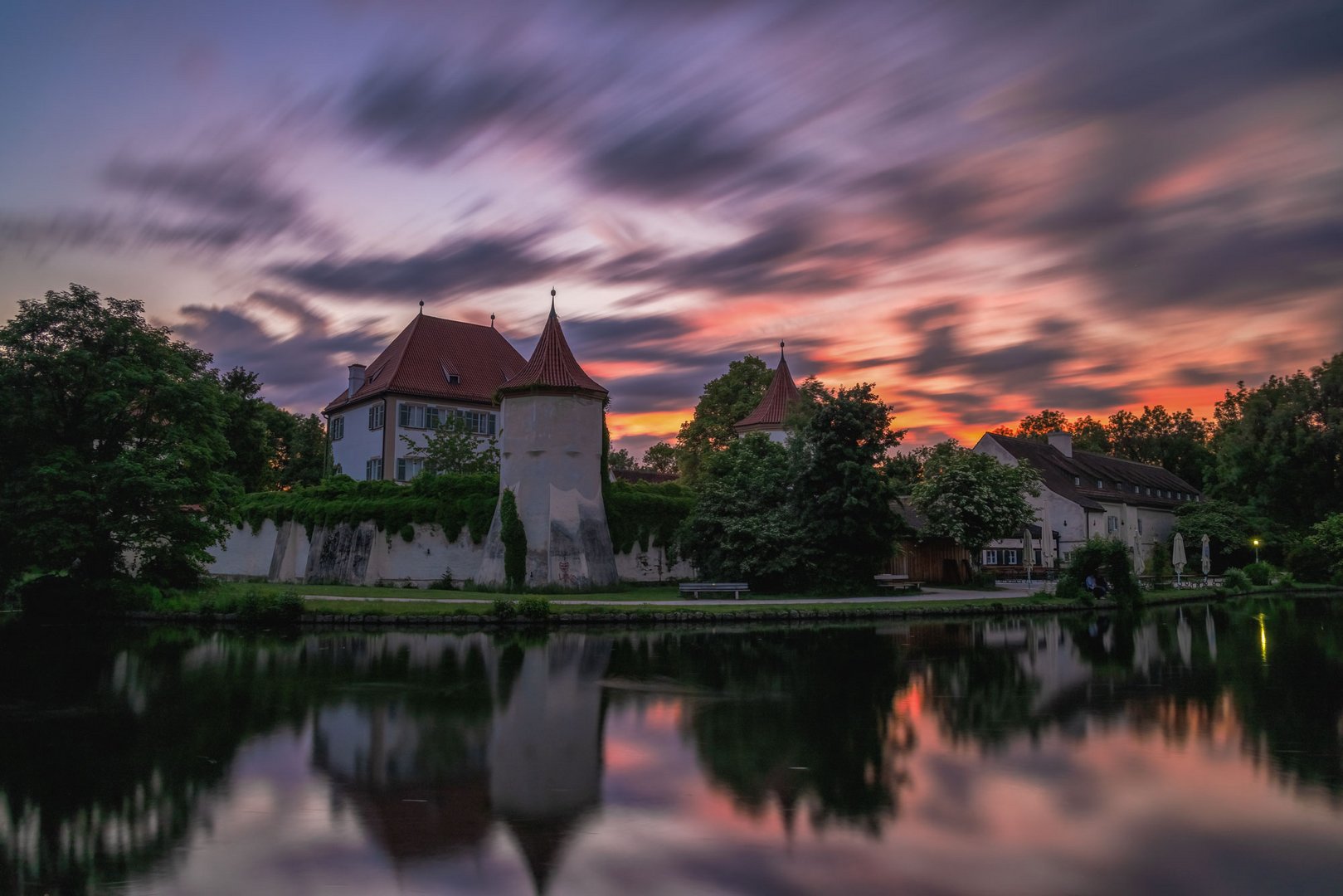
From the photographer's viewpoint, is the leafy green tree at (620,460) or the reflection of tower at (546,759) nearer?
the reflection of tower at (546,759)

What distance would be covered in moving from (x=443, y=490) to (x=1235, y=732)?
3245 cm

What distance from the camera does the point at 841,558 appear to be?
116ft

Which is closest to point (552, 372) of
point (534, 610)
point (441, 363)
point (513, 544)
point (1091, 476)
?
point (513, 544)

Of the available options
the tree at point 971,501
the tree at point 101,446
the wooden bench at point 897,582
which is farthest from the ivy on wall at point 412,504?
the tree at point 971,501

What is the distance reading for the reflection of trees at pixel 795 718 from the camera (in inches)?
336

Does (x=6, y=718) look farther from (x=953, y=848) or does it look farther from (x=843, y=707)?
(x=953, y=848)

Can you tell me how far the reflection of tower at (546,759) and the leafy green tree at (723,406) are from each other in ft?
140

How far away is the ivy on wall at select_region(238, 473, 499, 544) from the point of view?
3841cm

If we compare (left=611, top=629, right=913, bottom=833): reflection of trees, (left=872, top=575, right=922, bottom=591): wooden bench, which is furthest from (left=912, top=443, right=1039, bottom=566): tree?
(left=611, top=629, right=913, bottom=833): reflection of trees

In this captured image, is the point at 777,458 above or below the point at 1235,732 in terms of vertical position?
above

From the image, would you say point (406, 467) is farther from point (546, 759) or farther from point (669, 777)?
point (669, 777)

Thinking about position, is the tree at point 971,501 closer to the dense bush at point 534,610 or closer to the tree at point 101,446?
the dense bush at point 534,610

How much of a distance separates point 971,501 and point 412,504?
23.9m

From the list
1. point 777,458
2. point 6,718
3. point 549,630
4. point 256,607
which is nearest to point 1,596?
point 256,607
